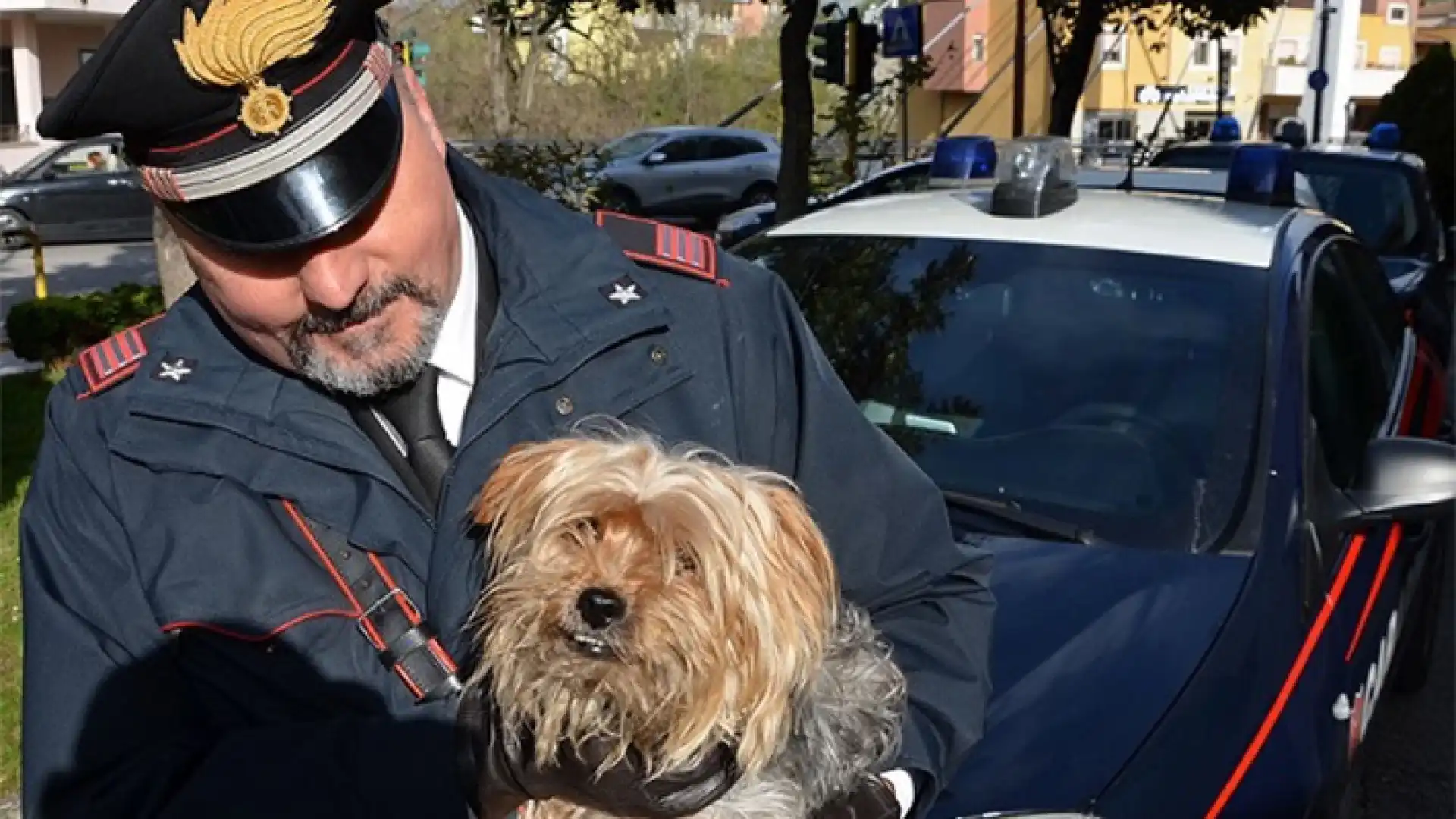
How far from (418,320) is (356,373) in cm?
11

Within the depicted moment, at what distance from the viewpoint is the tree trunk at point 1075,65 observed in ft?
50.6

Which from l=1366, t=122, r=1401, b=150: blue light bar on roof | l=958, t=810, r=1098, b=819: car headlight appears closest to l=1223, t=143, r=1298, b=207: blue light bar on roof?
l=958, t=810, r=1098, b=819: car headlight

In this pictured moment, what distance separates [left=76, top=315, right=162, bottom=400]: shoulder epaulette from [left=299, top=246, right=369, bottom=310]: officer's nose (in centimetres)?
27

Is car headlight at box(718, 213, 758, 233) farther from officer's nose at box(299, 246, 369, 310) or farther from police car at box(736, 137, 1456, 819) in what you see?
officer's nose at box(299, 246, 369, 310)

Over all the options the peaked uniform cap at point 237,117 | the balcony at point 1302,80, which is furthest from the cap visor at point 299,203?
the balcony at point 1302,80

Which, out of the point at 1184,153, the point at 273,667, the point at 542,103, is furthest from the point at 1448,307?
the point at 542,103

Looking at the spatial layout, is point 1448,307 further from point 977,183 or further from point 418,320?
point 418,320

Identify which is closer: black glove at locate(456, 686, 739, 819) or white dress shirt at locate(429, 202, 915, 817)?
black glove at locate(456, 686, 739, 819)

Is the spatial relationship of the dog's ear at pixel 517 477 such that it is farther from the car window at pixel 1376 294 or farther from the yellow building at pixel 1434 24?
the yellow building at pixel 1434 24

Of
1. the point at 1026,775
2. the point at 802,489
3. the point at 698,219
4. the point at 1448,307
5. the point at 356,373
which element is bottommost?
the point at 698,219

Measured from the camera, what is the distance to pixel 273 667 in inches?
72.0

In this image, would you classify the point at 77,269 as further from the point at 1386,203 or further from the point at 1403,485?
the point at 1403,485

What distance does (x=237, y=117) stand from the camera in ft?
6.03

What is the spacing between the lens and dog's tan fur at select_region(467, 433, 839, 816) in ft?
4.91
